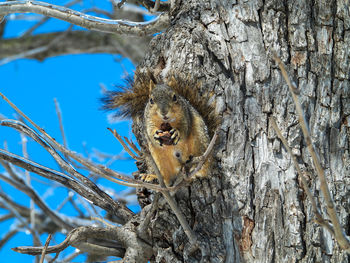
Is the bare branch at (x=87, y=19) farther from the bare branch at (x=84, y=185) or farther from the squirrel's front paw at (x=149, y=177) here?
the squirrel's front paw at (x=149, y=177)

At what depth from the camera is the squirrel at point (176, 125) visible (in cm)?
172

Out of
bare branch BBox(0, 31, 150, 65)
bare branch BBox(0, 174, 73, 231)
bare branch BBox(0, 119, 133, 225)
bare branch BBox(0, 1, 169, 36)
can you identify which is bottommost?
bare branch BBox(0, 119, 133, 225)

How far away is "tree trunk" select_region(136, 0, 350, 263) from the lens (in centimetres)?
156

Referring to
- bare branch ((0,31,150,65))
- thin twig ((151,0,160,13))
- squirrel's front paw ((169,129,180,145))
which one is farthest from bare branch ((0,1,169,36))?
bare branch ((0,31,150,65))

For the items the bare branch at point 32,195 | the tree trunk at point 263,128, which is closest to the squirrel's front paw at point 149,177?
the tree trunk at point 263,128

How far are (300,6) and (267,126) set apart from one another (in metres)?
0.50

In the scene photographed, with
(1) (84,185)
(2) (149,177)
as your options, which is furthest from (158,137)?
(1) (84,185)

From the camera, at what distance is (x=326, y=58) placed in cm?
172

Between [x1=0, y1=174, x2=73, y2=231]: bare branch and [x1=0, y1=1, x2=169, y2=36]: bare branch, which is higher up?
[x1=0, y1=1, x2=169, y2=36]: bare branch

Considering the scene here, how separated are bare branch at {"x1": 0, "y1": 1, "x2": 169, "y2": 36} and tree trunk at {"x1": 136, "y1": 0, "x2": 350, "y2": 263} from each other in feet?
0.91

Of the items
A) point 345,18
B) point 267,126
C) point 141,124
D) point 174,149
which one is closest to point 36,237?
point 141,124

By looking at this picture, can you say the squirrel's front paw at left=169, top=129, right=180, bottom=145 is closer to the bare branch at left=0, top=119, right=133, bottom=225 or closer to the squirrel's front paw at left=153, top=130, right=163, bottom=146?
the squirrel's front paw at left=153, top=130, right=163, bottom=146

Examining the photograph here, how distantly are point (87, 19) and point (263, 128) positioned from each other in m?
0.92

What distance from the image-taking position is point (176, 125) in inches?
69.7
